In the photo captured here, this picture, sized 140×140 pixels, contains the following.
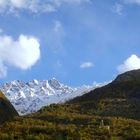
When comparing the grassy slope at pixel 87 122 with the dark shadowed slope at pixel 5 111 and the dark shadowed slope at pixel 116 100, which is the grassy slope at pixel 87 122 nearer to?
the dark shadowed slope at pixel 116 100

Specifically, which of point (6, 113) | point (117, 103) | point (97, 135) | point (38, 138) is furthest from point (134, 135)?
point (117, 103)

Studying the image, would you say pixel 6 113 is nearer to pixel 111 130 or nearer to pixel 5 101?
pixel 5 101

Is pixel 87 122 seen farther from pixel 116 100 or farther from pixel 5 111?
pixel 116 100

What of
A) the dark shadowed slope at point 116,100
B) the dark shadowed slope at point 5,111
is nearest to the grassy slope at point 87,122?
the dark shadowed slope at point 116,100

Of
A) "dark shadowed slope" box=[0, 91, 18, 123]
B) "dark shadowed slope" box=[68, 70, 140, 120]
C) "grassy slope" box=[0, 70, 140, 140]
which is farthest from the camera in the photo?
"dark shadowed slope" box=[68, 70, 140, 120]

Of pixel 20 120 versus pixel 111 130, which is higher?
pixel 20 120

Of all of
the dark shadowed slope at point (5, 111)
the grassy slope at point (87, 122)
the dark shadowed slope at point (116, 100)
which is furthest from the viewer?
the dark shadowed slope at point (116, 100)

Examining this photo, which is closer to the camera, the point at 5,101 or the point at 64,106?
the point at 5,101

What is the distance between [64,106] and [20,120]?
1661 centimetres

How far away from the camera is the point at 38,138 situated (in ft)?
141

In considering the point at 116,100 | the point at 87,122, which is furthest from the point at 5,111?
the point at 116,100

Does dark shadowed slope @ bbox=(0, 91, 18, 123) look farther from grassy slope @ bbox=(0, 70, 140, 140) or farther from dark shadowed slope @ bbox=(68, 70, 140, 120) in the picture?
dark shadowed slope @ bbox=(68, 70, 140, 120)

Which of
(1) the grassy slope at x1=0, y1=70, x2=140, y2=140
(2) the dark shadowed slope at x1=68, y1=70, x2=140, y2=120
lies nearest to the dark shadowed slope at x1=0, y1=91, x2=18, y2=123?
(1) the grassy slope at x1=0, y1=70, x2=140, y2=140

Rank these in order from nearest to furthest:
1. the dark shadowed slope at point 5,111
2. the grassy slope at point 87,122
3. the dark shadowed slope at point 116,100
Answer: the grassy slope at point 87,122
the dark shadowed slope at point 5,111
the dark shadowed slope at point 116,100
